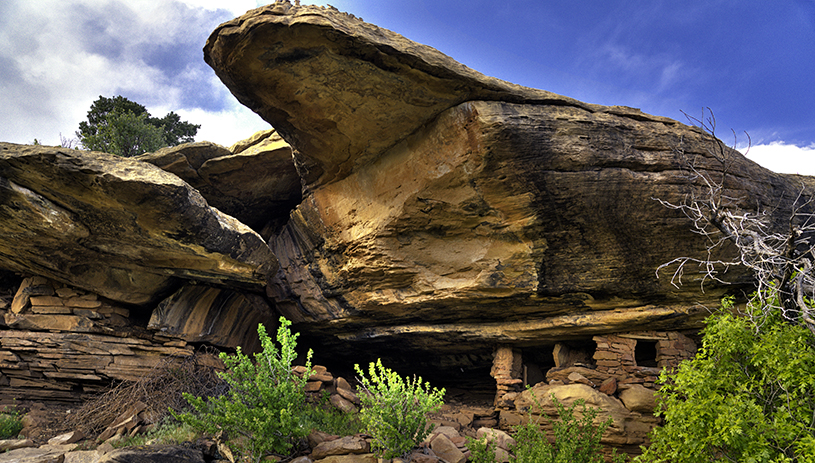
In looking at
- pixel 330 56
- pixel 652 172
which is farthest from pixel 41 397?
pixel 652 172

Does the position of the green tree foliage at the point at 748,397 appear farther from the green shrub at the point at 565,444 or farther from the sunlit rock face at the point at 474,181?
the sunlit rock face at the point at 474,181

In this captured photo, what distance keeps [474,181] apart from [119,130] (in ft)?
41.9

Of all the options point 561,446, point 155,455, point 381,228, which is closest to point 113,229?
point 155,455

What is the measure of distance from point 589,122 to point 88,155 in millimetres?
7161

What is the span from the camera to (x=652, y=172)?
21.1 feet

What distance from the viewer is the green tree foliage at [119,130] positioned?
1384cm

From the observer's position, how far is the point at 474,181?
21.5 ft

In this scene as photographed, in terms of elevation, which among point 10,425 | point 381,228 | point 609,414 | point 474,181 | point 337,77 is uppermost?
point 337,77

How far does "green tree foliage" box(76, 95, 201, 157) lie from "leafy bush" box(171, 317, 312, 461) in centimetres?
1102

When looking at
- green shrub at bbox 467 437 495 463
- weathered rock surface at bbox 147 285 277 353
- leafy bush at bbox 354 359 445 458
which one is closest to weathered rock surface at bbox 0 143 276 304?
weathered rock surface at bbox 147 285 277 353

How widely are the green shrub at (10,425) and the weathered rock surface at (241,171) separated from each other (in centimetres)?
496

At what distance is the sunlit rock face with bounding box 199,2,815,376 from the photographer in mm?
5852

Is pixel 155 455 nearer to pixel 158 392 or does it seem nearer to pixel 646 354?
pixel 158 392

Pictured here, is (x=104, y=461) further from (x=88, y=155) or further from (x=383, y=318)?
(x=383, y=318)
